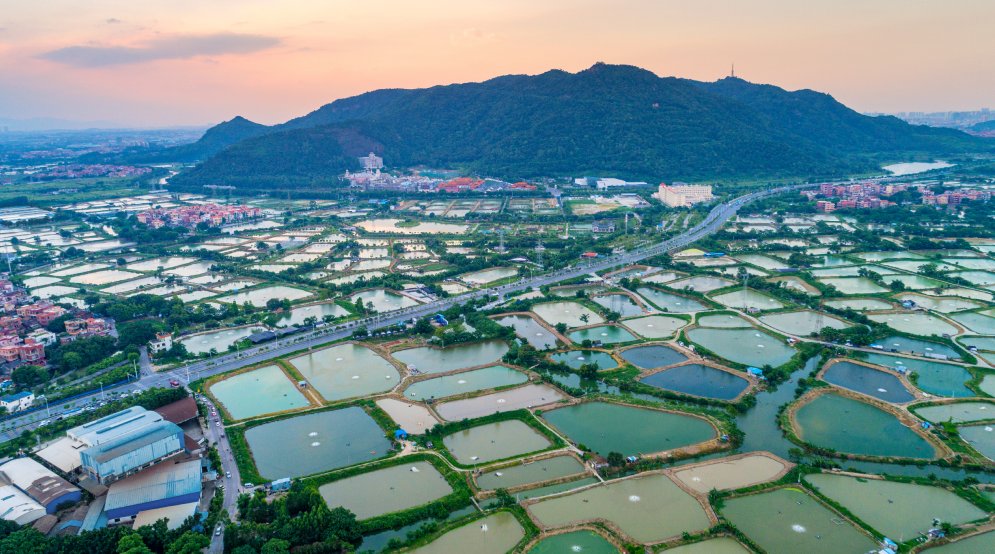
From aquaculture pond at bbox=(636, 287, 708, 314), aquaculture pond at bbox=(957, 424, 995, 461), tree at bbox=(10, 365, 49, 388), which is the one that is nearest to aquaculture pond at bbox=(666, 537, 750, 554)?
aquaculture pond at bbox=(957, 424, 995, 461)

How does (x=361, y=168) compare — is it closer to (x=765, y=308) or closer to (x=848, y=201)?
(x=848, y=201)

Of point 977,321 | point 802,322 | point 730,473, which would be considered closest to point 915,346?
point 802,322

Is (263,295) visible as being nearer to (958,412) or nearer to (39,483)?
(39,483)

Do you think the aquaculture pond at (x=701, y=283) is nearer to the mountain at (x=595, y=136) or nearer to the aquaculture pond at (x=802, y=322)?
the aquaculture pond at (x=802, y=322)

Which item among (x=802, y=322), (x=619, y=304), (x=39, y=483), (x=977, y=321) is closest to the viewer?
(x=39, y=483)

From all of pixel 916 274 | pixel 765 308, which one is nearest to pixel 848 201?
pixel 916 274

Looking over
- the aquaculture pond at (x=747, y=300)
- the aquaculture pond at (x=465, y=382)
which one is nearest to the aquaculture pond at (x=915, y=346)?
the aquaculture pond at (x=747, y=300)

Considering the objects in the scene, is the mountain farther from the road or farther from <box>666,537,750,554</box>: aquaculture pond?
<box>666,537,750,554</box>: aquaculture pond
